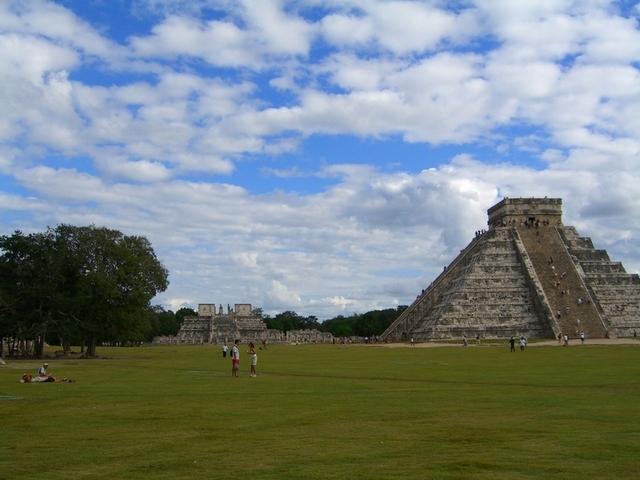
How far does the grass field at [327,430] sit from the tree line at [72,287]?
920 inches

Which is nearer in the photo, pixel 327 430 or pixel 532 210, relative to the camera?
pixel 327 430

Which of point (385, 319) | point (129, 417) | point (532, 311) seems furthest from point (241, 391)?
point (385, 319)

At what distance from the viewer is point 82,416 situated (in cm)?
1305

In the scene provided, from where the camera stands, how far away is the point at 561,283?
6275 cm

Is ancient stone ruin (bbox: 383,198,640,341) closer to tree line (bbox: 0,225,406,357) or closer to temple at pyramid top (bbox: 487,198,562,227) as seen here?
temple at pyramid top (bbox: 487,198,562,227)

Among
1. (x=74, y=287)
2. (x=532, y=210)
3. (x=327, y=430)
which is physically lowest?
(x=327, y=430)

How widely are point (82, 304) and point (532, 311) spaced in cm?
3631

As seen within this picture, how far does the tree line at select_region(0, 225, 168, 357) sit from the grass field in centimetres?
2336

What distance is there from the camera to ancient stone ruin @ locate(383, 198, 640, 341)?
59.2m

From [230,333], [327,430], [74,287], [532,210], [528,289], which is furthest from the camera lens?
[230,333]

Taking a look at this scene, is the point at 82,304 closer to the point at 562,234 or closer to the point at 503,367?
the point at 503,367

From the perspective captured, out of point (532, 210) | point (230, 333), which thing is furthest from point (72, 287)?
point (230, 333)

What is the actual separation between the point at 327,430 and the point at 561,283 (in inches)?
2195

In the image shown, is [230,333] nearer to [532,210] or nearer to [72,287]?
[532,210]
